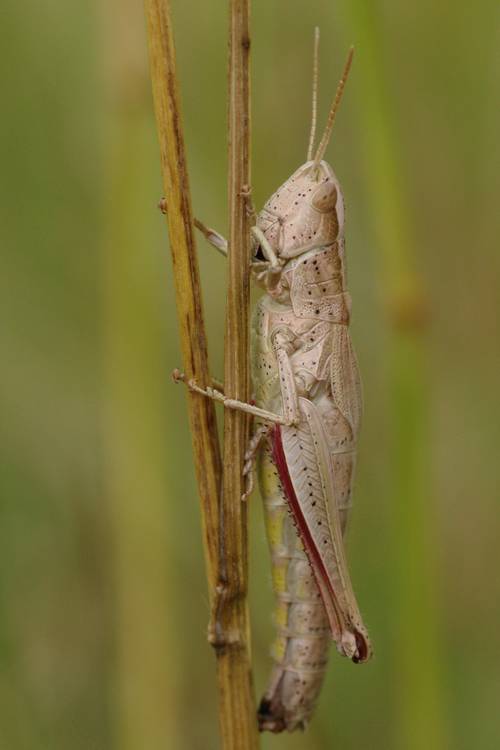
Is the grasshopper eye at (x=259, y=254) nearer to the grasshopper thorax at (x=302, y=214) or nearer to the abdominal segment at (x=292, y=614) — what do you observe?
the grasshopper thorax at (x=302, y=214)

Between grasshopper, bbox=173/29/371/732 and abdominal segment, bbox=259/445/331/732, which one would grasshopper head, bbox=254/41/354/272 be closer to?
grasshopper, bbox=173/29/371/732

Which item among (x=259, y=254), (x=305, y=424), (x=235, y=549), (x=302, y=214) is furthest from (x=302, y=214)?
(x=235, y=549)

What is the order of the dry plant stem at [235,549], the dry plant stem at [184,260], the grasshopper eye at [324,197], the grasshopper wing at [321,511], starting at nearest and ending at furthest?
the dry plant stem at [184,260], the dry plant stem at [235,549], the grasshopper wing at [321,511], the grasshopper eye at [324,197]

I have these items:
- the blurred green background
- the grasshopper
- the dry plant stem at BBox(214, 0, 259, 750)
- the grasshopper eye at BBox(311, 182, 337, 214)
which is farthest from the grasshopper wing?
the grasshopper eye at BBox(311, 182, 337, 214)

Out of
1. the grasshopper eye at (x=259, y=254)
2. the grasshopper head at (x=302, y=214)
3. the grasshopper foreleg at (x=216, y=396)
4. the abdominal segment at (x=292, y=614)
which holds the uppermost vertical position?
the grasshopper head at (x=302, y=214)

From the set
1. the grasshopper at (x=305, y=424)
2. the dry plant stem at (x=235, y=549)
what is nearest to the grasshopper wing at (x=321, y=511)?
the grasshopper at (x=305, y=424)

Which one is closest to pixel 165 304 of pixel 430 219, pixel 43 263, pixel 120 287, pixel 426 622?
pixel 43 263
